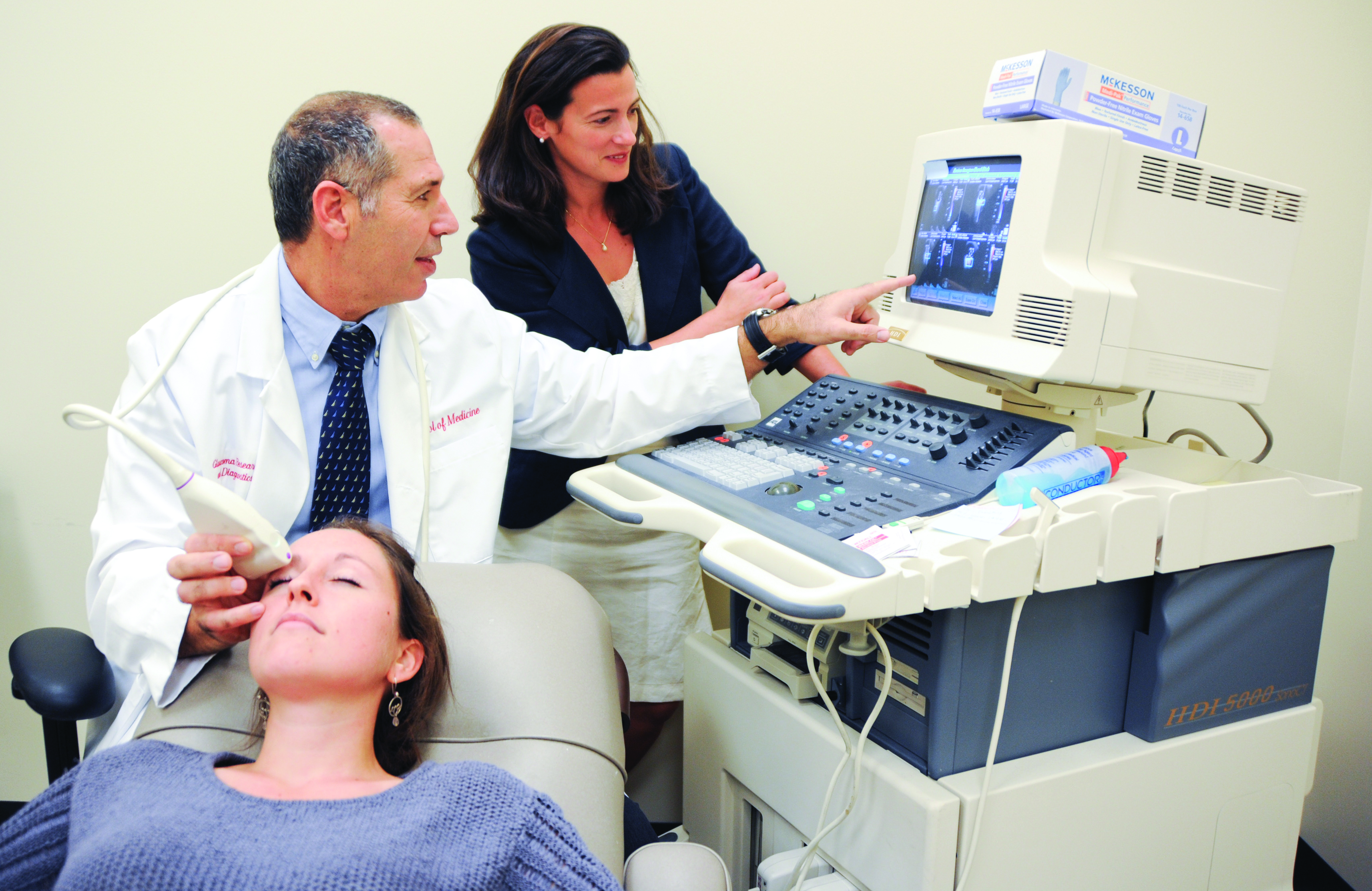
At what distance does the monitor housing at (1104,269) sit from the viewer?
3.82 feet

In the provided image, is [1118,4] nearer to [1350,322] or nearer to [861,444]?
[1350,322]

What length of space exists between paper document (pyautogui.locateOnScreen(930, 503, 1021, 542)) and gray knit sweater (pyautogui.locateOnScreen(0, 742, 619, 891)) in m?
0.51

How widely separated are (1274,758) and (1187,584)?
33cm

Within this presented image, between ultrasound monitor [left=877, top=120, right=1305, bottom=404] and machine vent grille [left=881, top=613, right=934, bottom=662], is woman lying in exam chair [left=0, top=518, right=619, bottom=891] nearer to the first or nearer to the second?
machine vent grille [left=881, top=613, right=934, bottom=662]

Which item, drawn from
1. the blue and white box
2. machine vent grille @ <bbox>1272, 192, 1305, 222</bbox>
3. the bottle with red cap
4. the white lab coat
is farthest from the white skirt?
machine vent grille @ <bbox>1272, 192, 1305, 222</bbox>

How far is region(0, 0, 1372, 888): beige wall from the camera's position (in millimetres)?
1761

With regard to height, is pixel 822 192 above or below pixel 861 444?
above

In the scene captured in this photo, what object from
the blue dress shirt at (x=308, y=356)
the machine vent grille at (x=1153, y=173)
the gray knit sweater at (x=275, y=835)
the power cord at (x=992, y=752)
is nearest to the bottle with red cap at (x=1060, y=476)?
the power cord at (x=992, y=752)

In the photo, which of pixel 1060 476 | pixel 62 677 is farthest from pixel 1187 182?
pixel 62 677

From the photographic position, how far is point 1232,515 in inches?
45.4

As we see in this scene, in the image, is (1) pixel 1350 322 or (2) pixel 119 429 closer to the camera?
(2) pixel 119 429

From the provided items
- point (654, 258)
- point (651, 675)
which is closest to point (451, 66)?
point (654, 258)

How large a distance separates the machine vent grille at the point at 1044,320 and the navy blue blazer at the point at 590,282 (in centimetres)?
60

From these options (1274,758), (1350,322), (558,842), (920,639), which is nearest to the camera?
(558,842)
